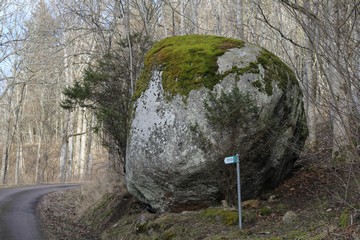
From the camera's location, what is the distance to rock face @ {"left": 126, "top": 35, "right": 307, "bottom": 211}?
8086mm

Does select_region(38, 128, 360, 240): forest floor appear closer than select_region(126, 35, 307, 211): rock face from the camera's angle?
Yes

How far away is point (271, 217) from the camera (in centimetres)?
745

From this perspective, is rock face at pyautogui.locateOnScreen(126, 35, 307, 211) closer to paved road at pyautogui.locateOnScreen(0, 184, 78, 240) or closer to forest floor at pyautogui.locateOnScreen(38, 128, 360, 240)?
forest floor at pyautogui.locateOnScreen(38, 128, 360, 240)

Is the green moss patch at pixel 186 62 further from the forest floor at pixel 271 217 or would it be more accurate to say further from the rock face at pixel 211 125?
the forest floor at pixel 271 217

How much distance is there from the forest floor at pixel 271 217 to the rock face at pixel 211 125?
48 centimetres

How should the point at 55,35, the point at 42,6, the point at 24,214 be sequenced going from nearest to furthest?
the point at 24,214
the point at 55,35
the point at 42,6

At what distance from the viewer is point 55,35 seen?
21.0m

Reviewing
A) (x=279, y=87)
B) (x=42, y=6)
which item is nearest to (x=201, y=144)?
(x=279, y=87)

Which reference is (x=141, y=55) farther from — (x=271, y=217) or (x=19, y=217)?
(x=271, y=217)

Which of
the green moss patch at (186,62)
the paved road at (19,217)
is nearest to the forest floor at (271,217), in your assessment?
the paved road at (19,217)

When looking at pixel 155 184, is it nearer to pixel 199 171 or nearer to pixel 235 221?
pixel 199 171

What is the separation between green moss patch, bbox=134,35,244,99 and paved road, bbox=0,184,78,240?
172 inches

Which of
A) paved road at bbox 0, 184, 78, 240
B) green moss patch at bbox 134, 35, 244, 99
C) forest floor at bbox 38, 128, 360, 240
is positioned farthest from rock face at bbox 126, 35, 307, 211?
paved road at bbox 0, 184, 78, 240

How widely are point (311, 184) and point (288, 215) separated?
210cm
